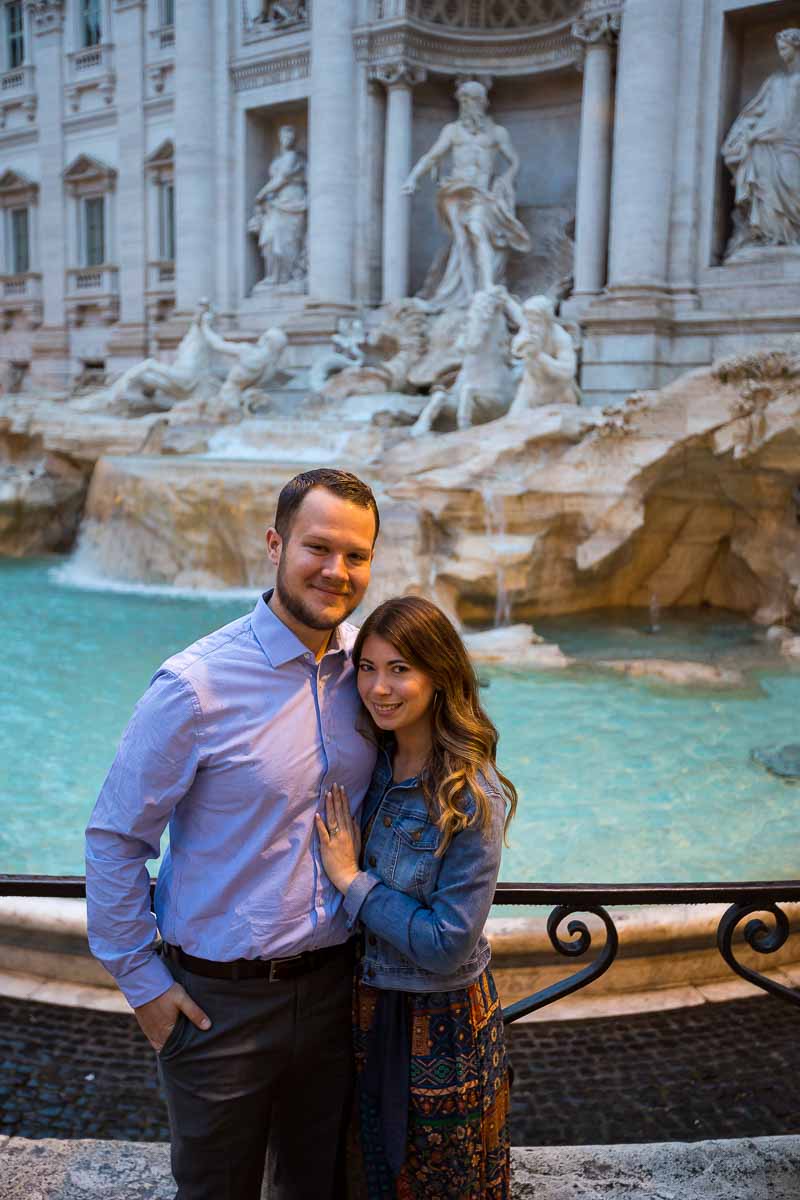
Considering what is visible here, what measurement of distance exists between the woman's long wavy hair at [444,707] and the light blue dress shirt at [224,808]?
0.12 metres

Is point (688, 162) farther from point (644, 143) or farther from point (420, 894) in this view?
point (420, 894)

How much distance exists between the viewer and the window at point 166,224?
18766mm

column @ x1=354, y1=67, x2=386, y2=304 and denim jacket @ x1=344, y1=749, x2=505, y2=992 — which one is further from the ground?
column @ x1=354, y1=67, x2=386, y2=304

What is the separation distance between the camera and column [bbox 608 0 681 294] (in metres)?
12.4

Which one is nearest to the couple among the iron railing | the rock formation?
the iron railing

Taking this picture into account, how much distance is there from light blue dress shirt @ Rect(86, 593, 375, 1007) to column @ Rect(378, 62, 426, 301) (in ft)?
46.5

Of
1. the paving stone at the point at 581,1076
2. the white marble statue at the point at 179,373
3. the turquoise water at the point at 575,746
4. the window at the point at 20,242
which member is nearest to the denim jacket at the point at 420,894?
the paving stone at the point at 581,1076

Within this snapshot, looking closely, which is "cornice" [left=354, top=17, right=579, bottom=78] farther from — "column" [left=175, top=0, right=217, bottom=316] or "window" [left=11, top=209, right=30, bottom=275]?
"window" [left=11, top=209, right=30, bottom=275]

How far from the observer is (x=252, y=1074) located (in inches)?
62.4

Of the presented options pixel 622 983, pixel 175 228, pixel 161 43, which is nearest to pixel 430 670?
pixel 622 983

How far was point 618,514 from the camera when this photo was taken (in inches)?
352

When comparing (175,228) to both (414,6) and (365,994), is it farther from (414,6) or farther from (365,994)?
(365,994)

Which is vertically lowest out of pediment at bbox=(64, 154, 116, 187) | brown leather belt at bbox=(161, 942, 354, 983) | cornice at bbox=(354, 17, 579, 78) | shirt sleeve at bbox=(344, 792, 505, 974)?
brown leather belt at bbox=(161, 942, 354, 983)

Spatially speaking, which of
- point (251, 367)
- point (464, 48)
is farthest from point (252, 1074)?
point (464, 48)
